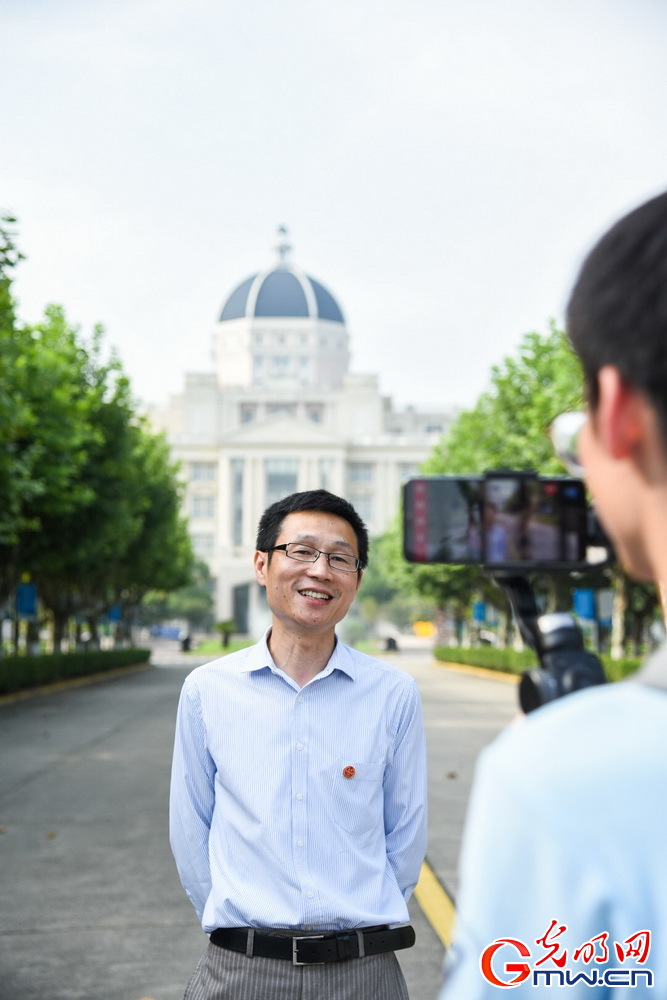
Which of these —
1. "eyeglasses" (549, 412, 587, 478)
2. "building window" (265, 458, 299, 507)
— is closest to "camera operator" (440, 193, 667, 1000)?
"eyeglasses" (549, 412, 587, 478)

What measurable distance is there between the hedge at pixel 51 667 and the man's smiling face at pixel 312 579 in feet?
72.0

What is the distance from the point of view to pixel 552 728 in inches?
32.9

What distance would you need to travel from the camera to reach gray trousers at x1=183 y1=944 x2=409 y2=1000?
262cm

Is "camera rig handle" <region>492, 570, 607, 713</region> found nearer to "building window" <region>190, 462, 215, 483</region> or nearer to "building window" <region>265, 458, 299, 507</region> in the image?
"building window" <region>265, 458, 299, 507</region>

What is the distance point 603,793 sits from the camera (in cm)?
82

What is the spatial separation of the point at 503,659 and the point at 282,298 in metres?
107

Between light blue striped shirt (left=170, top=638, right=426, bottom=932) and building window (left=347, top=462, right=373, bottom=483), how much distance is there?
117610mm

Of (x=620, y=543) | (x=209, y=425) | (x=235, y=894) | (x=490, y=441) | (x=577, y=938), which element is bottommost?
(x=235, y=894)

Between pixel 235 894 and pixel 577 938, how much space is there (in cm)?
194

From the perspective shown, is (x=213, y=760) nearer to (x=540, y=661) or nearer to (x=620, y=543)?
(x=540, y=661)

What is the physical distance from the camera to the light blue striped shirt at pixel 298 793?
264 cm

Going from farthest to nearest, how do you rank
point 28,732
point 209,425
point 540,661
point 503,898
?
1. point 209,425
2. point 28,732
3. point 540,661
4. point 503,898

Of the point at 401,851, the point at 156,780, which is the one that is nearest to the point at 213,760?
the point at 401,851

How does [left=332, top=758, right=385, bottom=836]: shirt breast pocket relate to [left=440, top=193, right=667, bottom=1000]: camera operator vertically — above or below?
below
